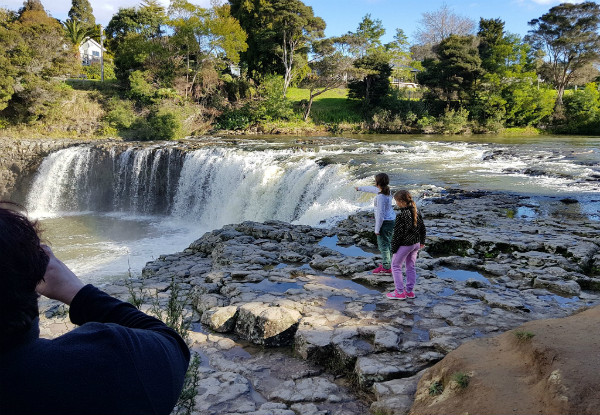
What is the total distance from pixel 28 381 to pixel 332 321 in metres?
4.08

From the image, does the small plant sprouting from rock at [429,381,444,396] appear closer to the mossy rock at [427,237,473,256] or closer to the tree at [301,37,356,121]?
the mossy rock at [427,237,473,256]

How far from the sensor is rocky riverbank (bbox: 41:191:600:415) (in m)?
3.83

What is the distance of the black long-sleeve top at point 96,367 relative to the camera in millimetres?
1066

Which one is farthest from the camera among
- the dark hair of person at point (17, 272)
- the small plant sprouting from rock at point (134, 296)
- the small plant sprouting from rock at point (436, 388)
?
the small plant sprouting from rock at point (134, 296)

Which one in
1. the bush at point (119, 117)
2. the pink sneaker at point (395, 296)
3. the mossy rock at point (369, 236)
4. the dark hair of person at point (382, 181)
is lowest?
the pink sneaker at point (395, 296)

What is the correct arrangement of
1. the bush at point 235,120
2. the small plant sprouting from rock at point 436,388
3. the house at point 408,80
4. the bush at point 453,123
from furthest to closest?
the house at point 408,80 < the bush at point 453,123 < the bush at point 235,120 < the small plant sprouting from rock at point 436,388

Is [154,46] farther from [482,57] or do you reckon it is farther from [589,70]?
[589,70]

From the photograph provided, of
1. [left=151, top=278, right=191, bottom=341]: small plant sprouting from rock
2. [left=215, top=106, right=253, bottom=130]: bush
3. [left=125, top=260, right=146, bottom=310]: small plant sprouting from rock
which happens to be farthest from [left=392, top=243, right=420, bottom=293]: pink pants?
[left=215, top=106, right=253, bottom=130]: bush

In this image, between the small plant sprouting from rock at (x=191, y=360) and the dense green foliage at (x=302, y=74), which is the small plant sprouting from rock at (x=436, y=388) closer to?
the small plant sprouting from rock at (x=191, y=360)

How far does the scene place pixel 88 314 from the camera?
4.25 ft

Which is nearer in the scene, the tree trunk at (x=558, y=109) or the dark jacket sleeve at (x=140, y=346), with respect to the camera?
the dark jacket sleeve at (x=140, y=346)

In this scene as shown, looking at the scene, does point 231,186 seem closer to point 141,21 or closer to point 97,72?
point 141,21

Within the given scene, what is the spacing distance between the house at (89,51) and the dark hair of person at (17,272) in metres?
48.9

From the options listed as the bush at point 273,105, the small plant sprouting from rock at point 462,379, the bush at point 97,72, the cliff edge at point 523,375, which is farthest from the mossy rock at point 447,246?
the bush at point 97,72
